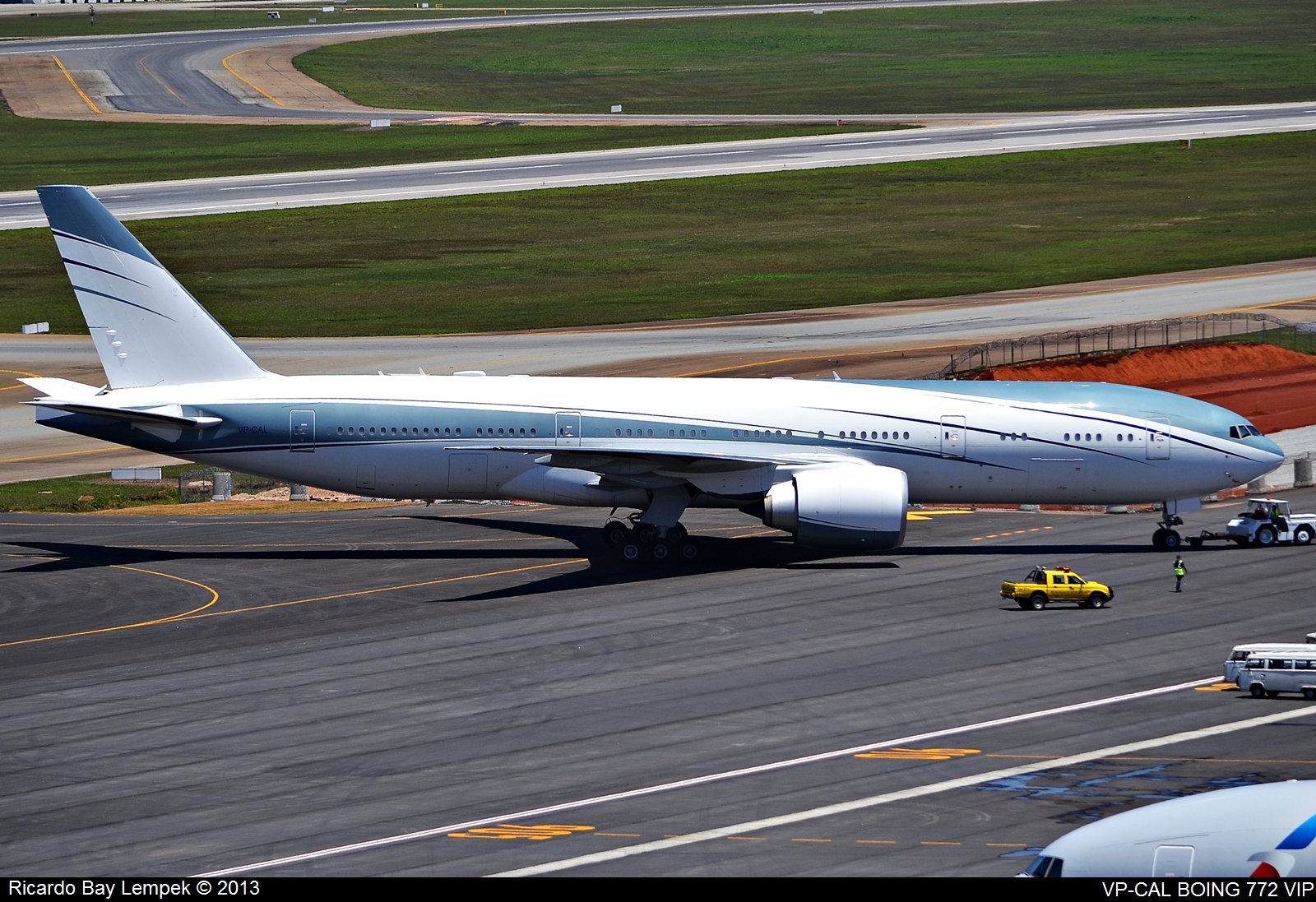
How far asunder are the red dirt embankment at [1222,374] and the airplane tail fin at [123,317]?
116 ft

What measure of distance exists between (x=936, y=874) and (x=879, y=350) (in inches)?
2379

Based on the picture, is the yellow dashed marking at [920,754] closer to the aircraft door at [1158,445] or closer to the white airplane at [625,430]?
the white airplane at [625,430]

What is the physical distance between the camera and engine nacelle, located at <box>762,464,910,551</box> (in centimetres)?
5175

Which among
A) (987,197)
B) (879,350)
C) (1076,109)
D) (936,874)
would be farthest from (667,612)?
(1076,109)

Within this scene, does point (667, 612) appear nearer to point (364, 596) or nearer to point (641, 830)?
point (364, 596)

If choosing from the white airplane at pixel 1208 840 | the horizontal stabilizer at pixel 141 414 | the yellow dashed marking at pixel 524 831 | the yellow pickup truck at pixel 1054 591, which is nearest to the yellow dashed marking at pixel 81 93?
the horizontal stabilizer at pixel 141 414

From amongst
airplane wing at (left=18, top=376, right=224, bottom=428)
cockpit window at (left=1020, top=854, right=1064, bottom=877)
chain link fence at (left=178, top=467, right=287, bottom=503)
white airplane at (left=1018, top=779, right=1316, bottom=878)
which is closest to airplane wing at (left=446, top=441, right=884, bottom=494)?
airplane wing at (left=18, top=376, right=224, bottom=428)

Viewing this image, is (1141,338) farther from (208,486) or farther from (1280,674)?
(1280,674)

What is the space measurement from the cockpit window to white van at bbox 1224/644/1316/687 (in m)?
19.7

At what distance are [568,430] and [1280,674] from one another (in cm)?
2349

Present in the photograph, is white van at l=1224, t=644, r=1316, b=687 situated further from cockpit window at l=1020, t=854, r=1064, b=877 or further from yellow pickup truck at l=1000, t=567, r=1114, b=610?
cockpit window at l=1020, t=854, r=1064, b=877

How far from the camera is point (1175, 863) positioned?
64.1 ft

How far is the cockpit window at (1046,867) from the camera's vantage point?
2034 cm

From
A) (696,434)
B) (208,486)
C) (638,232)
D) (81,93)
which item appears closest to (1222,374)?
(696,434)
